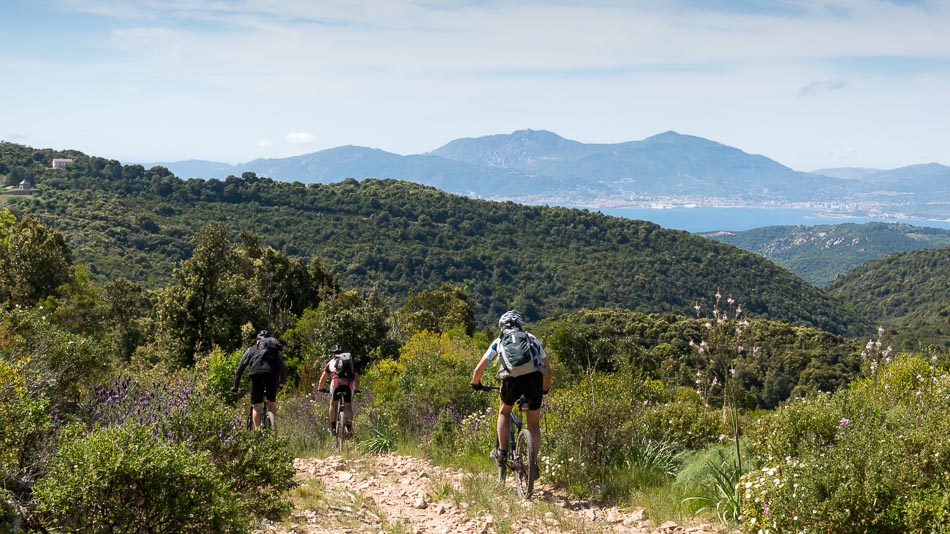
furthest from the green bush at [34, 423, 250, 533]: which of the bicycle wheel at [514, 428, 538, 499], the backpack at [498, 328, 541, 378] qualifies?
the bicycle wheel at [514, 428, 538, 499]

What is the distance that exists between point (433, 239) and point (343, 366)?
4055 inches

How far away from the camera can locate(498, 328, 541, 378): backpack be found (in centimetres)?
540

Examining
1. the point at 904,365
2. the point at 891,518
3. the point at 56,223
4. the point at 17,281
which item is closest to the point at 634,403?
the point at 891,518

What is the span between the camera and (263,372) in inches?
309

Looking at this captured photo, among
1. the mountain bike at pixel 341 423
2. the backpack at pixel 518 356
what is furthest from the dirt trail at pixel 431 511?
the mountain bike at pixel 341 423

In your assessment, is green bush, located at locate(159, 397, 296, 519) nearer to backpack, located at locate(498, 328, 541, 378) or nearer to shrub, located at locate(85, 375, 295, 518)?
shrub, located at locate(85, 375, 295, 518)

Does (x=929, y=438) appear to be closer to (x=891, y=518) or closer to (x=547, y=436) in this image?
(x=891, y=518)

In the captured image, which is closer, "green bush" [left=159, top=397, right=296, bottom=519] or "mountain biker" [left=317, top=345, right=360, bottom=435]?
"green bush" [left=159, top=397, right=296, bottom=519]

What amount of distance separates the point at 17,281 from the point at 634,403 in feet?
89.9

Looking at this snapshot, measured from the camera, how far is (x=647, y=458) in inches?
227

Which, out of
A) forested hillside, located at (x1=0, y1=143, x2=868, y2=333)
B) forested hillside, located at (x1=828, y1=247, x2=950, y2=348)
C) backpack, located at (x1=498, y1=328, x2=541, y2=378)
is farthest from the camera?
forested hillside, located at (x1=828, y1=247, x2=950, y2=348)

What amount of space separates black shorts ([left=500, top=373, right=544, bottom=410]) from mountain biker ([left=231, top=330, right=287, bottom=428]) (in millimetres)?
3356

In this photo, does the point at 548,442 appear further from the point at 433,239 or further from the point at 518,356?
the point at 433,239

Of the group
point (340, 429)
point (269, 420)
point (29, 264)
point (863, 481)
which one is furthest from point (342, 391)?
point (29, 264)
